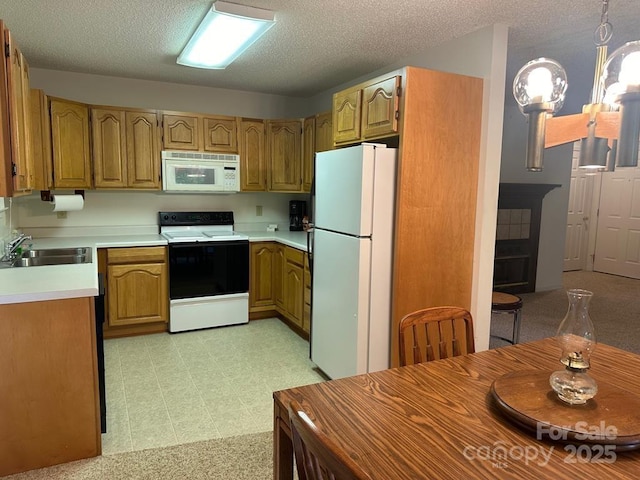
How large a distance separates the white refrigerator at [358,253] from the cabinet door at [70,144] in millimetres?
2226

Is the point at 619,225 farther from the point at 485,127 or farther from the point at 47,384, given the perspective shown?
the point at 47,384

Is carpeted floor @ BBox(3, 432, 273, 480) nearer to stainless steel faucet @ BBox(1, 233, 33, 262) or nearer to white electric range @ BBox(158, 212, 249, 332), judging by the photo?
stainless steel faucet @ BBox(1, 233, 33, 262)

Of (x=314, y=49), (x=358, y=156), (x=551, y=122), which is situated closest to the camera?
(x=551, y=122)

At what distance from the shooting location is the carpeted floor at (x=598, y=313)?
13.8 feet

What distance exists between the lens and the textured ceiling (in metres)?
2.42

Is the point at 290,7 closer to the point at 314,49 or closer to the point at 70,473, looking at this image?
the point at 314,49

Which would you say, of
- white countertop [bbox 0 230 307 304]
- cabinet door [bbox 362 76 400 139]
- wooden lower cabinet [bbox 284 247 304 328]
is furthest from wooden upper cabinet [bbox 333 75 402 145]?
white countertop [bbox 0 230 307 304]

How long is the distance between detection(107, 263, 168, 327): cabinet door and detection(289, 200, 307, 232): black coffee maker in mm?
1545

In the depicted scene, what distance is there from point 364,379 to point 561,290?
18.1 feet

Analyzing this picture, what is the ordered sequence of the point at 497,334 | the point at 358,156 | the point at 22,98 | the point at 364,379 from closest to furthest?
the point at 364,379 → the point at 22,98 → the point at 358,156 → the point at 497,334

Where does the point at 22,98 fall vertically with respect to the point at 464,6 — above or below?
below

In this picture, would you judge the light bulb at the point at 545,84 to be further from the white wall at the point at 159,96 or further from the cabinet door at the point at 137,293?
the white wall at the point at 159,96

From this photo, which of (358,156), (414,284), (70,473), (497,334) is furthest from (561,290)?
(70,473)

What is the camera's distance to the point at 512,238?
5812 millimetres
